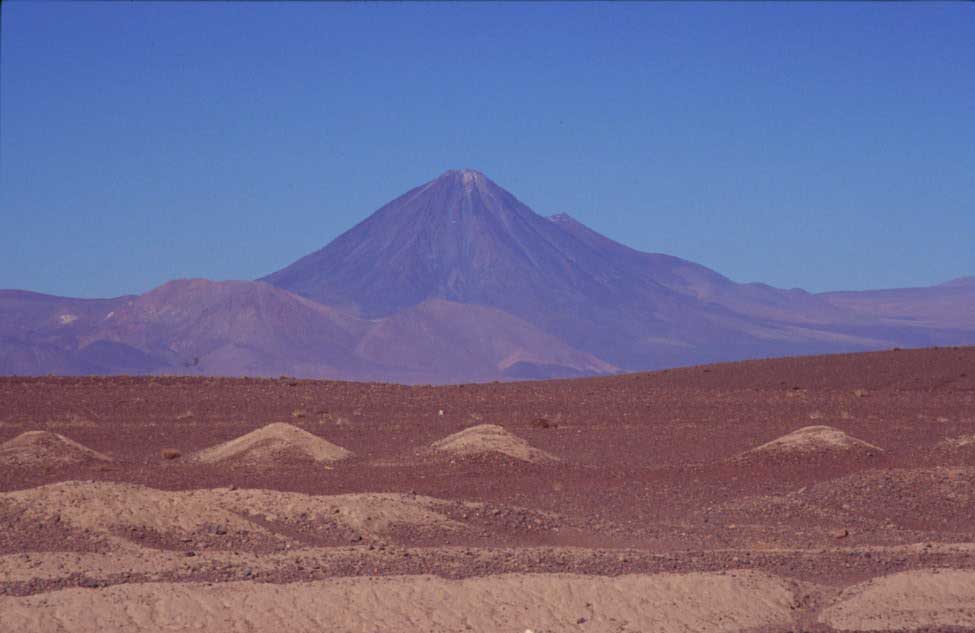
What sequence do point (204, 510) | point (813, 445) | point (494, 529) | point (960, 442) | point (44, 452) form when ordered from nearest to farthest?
point (204, 510)
point (494, 529)
point (44, 452)
point (813, 445)
point (960, 442)

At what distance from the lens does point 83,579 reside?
41.9 feet

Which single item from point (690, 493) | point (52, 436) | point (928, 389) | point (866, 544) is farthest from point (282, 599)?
point (928, 389)

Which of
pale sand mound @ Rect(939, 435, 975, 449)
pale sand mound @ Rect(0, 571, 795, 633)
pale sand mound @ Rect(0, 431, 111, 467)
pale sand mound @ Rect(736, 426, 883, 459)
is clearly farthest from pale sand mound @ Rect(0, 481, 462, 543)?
pale sand mound @ Rect(939, 435, 975, 449)

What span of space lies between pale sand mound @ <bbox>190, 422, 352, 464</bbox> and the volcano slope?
143mm

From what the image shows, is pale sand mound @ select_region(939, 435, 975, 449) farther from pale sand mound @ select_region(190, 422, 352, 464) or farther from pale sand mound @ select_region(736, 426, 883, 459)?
pale sand mound @ select_region(190, 422, 352, 464)

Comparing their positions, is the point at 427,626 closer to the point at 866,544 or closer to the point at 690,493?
the point at 866,544

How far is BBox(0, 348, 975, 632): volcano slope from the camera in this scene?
40.8 feet

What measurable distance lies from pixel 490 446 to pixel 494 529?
754 cm

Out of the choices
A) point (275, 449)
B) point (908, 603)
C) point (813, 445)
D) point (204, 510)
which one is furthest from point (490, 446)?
point (908, 603)

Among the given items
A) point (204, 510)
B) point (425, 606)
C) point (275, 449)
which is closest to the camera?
point (425, 606)

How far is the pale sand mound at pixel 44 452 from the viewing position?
2314 centimetres

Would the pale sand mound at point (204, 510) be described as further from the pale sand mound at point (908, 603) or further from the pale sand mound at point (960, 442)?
the pale sand mound at point (960, 442)

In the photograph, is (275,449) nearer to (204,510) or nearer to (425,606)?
(204,510)

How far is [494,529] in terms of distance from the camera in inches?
656
